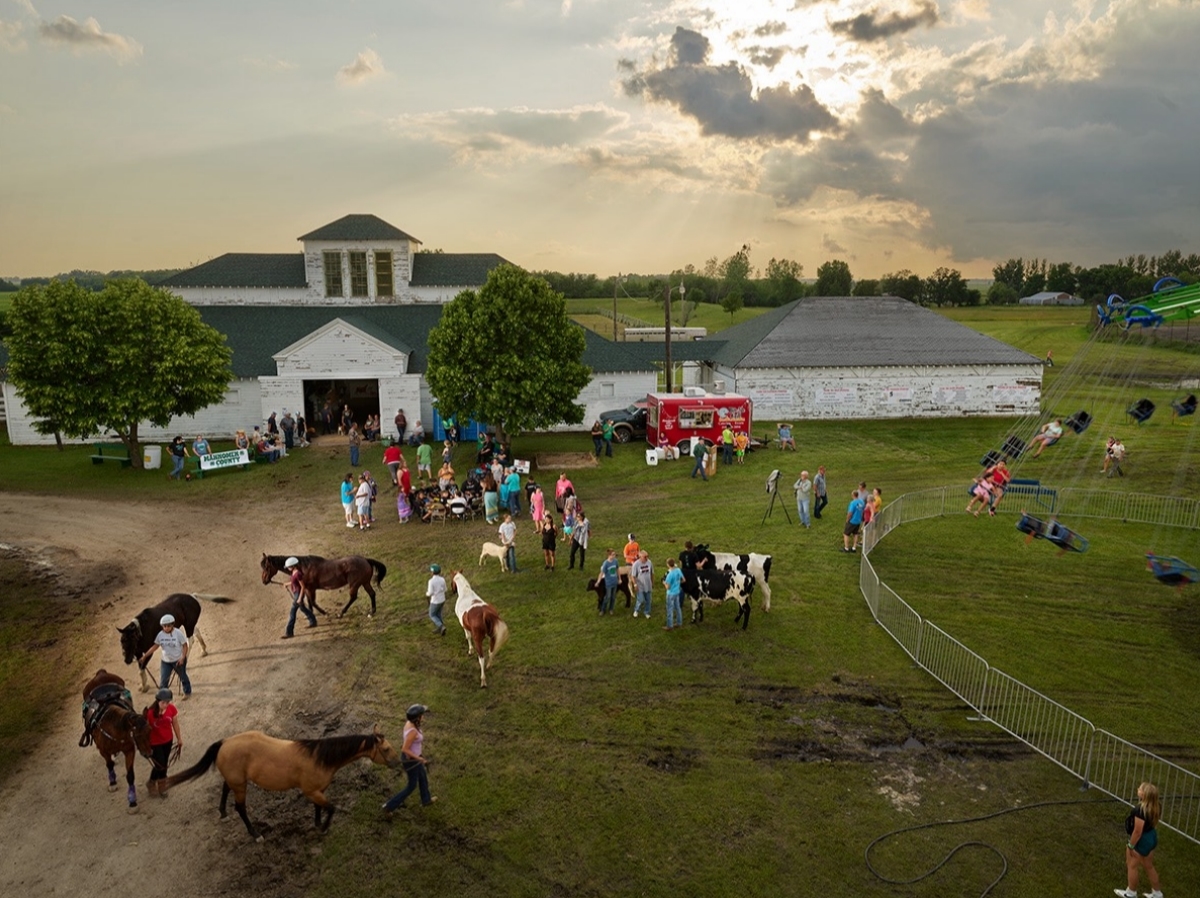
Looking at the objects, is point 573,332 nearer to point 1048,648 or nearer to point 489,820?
point 1048,648

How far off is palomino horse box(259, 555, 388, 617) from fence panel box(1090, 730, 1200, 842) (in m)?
14.2

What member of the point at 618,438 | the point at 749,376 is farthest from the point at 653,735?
the point at 749,376

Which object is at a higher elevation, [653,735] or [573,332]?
[573,332]

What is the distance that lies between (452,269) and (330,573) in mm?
36002

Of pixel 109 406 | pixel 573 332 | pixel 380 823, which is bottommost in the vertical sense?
pixel 380 823

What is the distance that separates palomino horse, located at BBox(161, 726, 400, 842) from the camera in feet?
33.8

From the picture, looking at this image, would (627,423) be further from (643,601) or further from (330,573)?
(330,573)

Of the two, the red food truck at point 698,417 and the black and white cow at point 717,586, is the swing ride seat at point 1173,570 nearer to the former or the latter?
the black and white cow at point 717,586

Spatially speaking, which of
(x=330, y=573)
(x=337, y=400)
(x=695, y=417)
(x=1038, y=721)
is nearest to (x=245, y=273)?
(x=337, y=400)

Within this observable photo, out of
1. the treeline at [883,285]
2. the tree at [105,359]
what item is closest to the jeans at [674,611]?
the tree at [105,359]

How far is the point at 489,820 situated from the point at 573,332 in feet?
81.9

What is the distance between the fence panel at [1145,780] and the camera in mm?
11000

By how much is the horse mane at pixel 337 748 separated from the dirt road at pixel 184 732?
3.79 feet

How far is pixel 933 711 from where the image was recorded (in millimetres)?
13633
